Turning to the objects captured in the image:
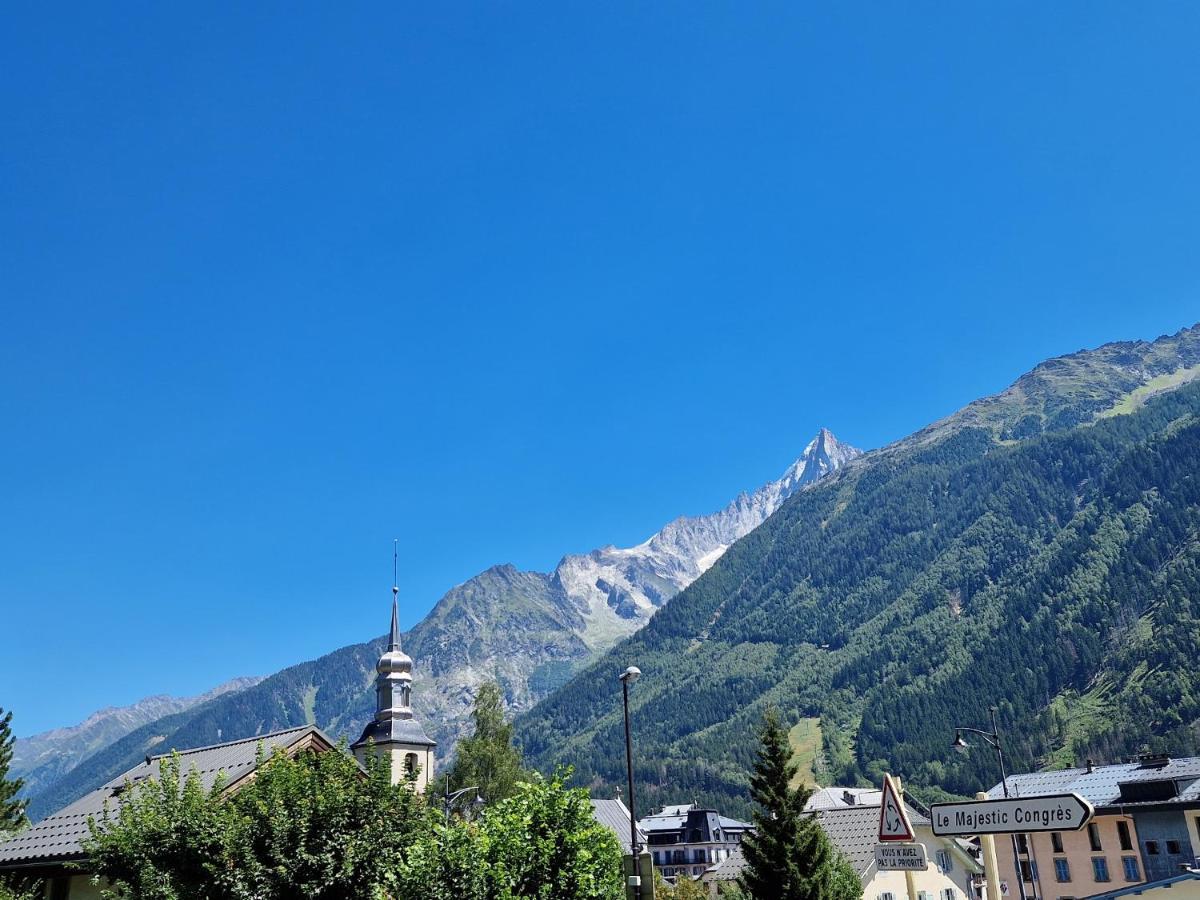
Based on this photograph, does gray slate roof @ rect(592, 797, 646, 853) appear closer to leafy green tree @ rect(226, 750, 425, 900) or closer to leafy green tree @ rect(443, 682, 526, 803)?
leafy green tree @ rect(443, 682, 526, 803)

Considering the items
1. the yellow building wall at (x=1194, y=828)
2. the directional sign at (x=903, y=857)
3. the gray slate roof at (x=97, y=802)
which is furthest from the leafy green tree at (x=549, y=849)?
the yellow building wall at (x=1194, y=828)

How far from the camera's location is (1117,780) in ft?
270

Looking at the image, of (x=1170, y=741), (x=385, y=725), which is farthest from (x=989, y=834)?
(x=1170, y=741)

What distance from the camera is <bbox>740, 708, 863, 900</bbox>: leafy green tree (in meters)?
38.5

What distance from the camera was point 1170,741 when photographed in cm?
18350

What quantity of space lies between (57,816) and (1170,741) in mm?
206674

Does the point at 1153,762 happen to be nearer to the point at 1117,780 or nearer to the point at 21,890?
the point at 1117,780

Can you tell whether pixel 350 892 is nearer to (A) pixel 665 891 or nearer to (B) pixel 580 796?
(B) pixel 580 796

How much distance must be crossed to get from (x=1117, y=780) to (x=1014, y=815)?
86324 millimetres

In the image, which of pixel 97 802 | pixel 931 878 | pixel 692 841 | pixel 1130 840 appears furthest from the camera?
pixel 692 841

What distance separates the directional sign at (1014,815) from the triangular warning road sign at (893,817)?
16.4 inches

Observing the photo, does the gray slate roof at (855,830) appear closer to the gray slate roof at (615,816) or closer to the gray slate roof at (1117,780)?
the gray slate roof at (1117,780)

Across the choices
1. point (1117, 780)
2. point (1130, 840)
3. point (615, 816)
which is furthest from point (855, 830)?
point (1117, 780)

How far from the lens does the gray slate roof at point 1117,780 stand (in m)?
75.6
